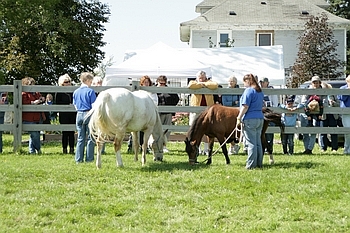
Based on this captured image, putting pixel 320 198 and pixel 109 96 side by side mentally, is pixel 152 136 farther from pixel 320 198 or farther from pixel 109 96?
pixel 320 198

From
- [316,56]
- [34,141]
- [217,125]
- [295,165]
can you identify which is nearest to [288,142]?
[295,165]

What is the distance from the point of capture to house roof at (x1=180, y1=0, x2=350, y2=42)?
3544 cm

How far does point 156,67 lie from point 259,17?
17.7m

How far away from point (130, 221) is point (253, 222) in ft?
4.97

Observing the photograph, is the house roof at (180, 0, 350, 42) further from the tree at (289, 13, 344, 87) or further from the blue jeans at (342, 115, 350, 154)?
the blue jeans at (342, 115, 350, 154)

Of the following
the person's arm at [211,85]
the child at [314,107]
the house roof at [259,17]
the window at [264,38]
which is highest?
the house roof at [259,17]

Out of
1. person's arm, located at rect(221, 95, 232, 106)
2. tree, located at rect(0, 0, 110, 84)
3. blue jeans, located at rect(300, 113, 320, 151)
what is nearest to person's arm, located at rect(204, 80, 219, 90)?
person's arm, located at rect(221, 95, 232, 106)

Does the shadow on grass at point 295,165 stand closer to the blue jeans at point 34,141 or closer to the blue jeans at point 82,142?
the blue jeans at point 82,142

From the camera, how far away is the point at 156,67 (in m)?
20.4

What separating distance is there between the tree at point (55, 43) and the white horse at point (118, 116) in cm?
2224

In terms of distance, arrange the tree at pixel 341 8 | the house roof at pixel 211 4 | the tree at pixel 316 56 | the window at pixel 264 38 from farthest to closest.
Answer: the tree at pixel 341 8
the house roof at pixel 211 4
the window at pixel 264 38
the tree at pixel 316 56

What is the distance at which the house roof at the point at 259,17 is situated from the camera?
116ft

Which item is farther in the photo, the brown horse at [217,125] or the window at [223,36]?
the window at [223,36]

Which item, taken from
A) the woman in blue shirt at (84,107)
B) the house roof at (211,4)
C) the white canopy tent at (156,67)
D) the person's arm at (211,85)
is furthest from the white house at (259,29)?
the woman in blue shirt at (84,107)
